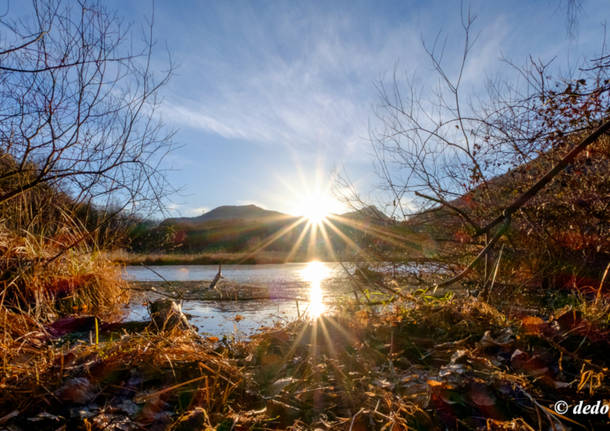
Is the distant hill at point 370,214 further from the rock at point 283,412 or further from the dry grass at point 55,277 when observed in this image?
the rock at point 283,412

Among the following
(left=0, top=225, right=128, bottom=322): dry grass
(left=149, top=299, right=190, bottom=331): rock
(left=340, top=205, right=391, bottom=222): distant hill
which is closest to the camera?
(left=149, top=299, right=190, bottom=331): rock

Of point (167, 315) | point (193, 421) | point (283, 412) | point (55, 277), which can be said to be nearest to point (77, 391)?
point (193, 421)

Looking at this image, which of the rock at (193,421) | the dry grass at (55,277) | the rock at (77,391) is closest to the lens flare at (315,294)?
the rock at (193,421)

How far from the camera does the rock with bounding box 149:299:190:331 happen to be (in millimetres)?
2344

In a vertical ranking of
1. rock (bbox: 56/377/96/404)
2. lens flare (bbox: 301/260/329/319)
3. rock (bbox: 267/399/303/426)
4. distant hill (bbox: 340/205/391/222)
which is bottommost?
lens flare (bbox: 301/260/329/319)

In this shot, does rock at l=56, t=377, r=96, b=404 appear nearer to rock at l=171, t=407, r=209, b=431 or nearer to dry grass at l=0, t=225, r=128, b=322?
rock at l=171, t=407, r=209, b=431

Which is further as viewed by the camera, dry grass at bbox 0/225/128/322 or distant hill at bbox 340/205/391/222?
distant hill at bbox 340/205/391/222

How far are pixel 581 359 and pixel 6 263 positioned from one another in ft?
13.4

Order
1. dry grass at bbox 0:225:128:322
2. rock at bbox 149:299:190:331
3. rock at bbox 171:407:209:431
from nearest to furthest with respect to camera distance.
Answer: rock at bbox 171:407:209:431 < rock at bbox 149:299:190:331 < dry grass at bbox 0:225:128:322

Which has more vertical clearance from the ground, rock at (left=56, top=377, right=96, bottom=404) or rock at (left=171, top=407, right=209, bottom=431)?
rock at (left=56, top=377, right=96, bottom=404)

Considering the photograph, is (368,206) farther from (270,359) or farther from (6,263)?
(6,263)

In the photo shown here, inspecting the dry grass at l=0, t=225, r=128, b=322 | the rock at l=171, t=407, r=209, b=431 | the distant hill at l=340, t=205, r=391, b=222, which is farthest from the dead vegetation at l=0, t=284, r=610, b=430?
the distant hill at l=340, t=205, r=391, b=222

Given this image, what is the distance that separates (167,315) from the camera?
88.7 inches

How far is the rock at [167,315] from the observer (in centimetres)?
234
